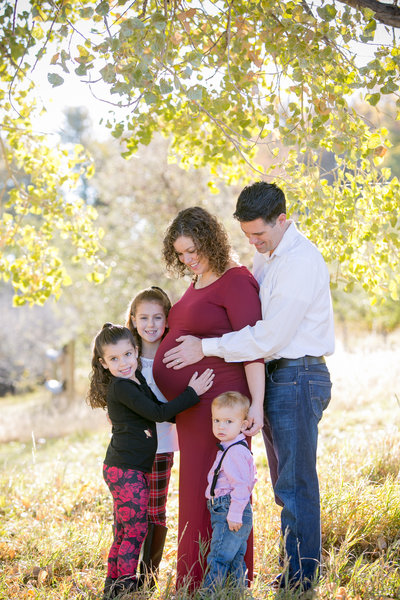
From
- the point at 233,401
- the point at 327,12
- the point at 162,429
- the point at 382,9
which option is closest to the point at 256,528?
the point at 162,429

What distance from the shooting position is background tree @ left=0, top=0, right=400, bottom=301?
342cm

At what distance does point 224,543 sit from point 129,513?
0.59 m

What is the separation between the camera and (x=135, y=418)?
3.41 meters

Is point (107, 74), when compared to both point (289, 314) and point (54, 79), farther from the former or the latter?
point (289, 314)

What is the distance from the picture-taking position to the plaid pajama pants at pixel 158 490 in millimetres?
3643

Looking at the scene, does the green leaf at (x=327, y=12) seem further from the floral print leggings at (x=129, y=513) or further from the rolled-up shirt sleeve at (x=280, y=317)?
the floral print leggings at (x=129, y=513)

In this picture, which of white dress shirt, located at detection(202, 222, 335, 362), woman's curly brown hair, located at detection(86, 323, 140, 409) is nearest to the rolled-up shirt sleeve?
white dress shirt, located at detection(202, 222, 335, 362)

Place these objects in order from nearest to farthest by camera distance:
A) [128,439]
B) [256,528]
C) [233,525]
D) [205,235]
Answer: [233,525]
[128,439]
[205,235]
[256,528]

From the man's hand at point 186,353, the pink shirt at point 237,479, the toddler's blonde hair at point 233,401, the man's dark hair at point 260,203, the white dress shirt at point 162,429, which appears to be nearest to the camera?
the pink shirt at point 237,479

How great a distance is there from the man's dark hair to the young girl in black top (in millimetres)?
936

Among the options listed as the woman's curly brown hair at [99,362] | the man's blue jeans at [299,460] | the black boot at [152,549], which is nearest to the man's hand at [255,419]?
the man's blue jeans at [299,460]

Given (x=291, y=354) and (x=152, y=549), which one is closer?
(x=291, y=354)

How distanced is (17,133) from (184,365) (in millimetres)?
3285

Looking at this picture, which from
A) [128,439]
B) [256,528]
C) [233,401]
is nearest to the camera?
[233,401]
